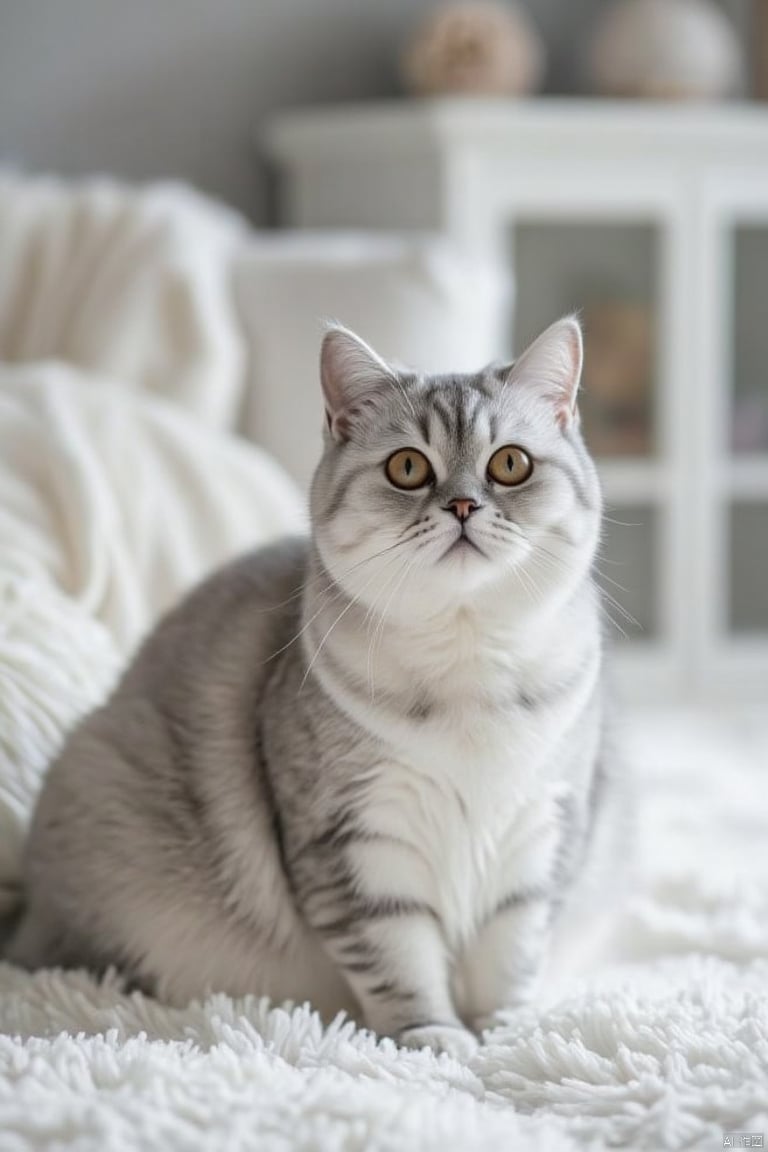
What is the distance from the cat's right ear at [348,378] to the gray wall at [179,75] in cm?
183

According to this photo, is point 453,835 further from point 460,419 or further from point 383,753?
point 460,419

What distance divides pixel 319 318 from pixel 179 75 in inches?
46.9

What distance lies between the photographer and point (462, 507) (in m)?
1.00

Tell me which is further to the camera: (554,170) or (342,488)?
(554,170)

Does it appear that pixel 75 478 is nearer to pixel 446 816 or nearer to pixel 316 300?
pixel 316 300

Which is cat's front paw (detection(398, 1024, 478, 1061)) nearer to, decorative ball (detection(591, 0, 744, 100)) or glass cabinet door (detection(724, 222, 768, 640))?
glass cabinet door (detection(724, 222, 768, 640))

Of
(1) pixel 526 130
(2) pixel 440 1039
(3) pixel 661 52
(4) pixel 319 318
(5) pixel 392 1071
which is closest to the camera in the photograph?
(5) pixel 392 1071

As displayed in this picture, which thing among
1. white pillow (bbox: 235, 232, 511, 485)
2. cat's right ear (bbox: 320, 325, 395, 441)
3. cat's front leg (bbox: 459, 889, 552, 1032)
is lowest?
cat's front leg (bbox: 459, 889, 552, 1032)

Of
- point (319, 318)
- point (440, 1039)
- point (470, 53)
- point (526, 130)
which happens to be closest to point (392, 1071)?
point (440, 1039)

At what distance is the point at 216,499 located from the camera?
1686mm

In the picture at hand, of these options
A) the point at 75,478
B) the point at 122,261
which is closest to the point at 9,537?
the point at 75,478

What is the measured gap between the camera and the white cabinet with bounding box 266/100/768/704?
2.62 meters

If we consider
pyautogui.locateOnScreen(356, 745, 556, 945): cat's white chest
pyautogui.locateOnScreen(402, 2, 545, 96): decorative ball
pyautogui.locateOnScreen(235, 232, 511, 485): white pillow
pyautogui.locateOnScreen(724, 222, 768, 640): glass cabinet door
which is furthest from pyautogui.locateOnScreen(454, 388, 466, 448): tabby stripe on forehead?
pyautogui.locateOnScreen(724, 222, 768, 640): glass cabinet door

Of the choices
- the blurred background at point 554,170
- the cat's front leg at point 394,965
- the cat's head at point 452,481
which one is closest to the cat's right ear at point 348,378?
the cat's head at point 452,481
